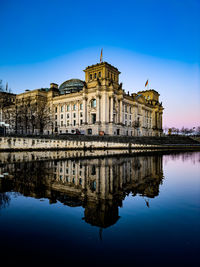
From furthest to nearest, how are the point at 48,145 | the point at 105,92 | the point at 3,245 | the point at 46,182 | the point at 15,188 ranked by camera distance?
the point at 105,92, the point at 48,145, the point at 46,182, the point at 15,188, the point at 3,245

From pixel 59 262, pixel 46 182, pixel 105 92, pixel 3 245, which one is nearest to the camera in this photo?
pixel 59 262

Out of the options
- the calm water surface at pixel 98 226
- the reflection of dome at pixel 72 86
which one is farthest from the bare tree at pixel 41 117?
the calm water surface at pixel 98 226

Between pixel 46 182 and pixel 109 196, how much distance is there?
14.1ft

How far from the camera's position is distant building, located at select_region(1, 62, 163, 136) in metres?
60.2

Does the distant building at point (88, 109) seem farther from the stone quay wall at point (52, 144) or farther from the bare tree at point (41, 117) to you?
the stone quay wall at point (52, 144)

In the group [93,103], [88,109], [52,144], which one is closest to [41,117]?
[88,109]

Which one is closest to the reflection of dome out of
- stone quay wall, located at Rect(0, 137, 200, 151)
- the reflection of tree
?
stone quay wall, located at Rect(0, 137, 200, 151)

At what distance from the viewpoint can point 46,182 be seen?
10398 mm

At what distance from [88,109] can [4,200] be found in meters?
58.0

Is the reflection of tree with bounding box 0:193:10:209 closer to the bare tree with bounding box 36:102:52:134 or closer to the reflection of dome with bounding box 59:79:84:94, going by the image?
the bare tree with bounding box 36:102:52:134

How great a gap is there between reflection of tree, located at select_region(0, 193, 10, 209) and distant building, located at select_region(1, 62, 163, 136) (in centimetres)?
4746

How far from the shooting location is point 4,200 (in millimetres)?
7422

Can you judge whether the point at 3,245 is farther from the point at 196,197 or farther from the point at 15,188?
the point at 196,197

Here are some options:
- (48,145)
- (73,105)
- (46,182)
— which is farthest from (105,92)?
(46,182)
